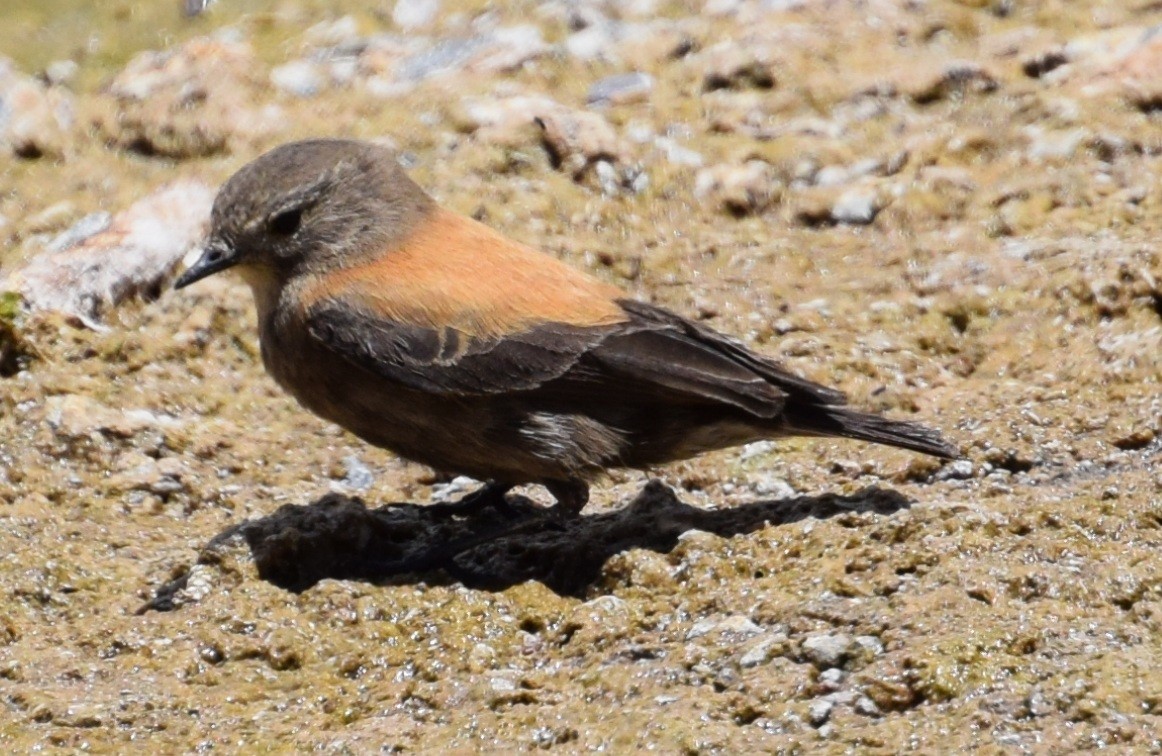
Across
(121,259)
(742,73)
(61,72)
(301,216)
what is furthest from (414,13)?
(301,216)

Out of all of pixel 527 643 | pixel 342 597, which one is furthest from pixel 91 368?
pixel 527 643

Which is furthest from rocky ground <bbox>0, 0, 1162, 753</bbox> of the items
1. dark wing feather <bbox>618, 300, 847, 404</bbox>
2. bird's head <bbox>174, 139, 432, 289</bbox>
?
bird's head <bbox>174, 139, 432, 289</bbox>

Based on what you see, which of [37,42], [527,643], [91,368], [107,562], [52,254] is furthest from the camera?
[37,42]

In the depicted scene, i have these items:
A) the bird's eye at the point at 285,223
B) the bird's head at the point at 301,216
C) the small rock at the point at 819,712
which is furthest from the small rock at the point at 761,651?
the bird's eye at the point at 285,223

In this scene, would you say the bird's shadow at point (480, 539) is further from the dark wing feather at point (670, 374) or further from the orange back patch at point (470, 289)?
the orange back patch at point (470, 289)

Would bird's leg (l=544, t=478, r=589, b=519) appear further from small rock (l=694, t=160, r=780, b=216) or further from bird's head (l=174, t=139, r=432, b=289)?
small rock (l=694, t=160, r=780, b=216)

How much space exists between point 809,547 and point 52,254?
3.81m

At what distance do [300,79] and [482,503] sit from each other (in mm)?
3451

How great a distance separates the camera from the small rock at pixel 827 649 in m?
4.49

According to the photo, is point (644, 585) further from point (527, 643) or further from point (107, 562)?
point (107, 562)

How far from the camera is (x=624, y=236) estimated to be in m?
7.47

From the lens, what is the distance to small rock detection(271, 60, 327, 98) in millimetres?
8484

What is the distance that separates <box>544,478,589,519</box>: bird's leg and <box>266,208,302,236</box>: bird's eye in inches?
56.3

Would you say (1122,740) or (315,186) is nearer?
(1122,740)
